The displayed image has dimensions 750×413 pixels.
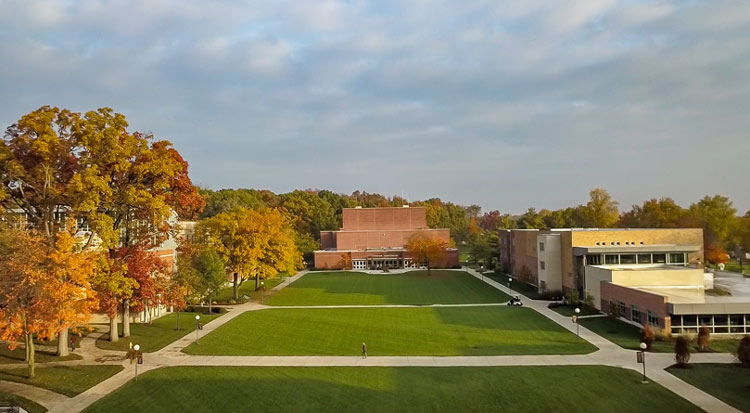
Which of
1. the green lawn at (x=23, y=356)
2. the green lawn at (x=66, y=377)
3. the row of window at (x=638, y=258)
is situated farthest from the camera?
the row of window at (x=638, y=258)

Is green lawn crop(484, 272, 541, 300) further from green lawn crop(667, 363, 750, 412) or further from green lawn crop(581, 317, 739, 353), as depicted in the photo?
green lawn crop(667, 363, 750, 412)

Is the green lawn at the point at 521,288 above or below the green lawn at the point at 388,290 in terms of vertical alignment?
above

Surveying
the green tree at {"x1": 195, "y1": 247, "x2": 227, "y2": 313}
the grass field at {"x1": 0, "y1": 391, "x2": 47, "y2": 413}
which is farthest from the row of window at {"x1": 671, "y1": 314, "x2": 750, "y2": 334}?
the grass field at {"x1": 0, "y1": 391, "x2": 47, "y2": 413}

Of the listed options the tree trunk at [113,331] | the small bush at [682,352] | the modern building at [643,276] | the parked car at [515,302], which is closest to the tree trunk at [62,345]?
the tree trunk at [113,331]

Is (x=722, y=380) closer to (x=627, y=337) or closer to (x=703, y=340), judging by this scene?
(x=703, y=340)

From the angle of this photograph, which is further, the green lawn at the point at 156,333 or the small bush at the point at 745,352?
the green lawn at the point at 156,333

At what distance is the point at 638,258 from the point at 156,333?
144ft

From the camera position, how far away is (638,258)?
161ft

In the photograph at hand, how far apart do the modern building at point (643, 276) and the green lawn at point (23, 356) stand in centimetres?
3833

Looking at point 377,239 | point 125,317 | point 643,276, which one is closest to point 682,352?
point 643,276

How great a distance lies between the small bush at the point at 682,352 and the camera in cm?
2669

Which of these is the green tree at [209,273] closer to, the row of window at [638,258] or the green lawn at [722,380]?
the row of window at [638,258]

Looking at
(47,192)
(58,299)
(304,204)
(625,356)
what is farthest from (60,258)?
(304,204)

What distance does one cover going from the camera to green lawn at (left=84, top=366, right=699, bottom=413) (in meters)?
22.3
